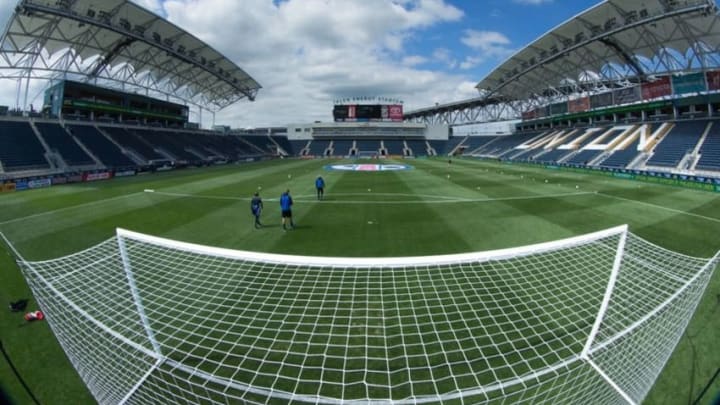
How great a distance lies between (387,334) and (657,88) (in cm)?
4809

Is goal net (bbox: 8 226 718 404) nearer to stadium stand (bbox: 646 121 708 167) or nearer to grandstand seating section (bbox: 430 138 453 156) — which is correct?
stadium stand (bbox: 646 121 708 167)

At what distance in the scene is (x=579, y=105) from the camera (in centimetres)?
4812

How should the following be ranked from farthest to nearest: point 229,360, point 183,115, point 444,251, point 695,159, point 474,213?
point 183,115, point 695,159, point 474,213, point 444,251, point 229,360

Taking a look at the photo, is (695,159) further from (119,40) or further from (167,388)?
(119,40)

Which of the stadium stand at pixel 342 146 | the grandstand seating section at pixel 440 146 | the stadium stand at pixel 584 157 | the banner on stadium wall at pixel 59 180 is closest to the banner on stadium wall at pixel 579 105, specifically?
the stadium stand at pixel 584 157

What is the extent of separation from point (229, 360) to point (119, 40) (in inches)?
1690

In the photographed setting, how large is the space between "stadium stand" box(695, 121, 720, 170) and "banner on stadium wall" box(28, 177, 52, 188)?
2127 inches

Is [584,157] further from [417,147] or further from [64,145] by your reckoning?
[64,145]

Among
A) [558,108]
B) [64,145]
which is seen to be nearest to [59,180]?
[64,145]

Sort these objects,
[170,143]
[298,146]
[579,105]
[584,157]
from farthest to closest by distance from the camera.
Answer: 1. [298,146]
2. [170,143]
3. [579,105]
4. [584,157]

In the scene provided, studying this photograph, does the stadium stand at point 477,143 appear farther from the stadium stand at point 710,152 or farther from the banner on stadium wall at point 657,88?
the stadium stand at point 710,152

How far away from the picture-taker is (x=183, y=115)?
56719mm

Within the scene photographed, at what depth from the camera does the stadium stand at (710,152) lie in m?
26.4

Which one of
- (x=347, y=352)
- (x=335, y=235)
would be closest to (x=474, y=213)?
(x=335, y=235)
